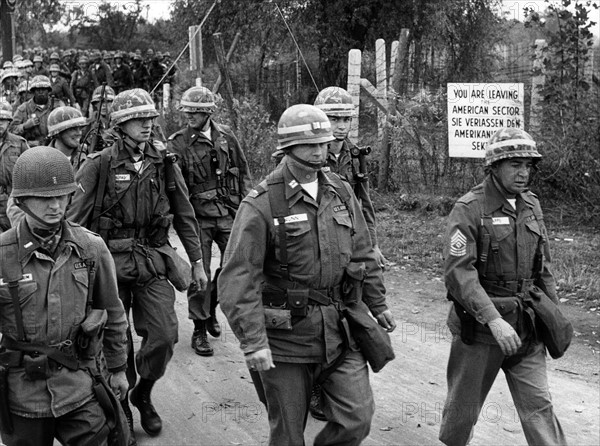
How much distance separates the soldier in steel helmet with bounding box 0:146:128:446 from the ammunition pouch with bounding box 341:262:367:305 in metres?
1.26

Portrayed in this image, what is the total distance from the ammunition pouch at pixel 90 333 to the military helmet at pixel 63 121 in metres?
3.29

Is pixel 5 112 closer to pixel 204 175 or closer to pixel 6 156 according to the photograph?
pixel 6 156

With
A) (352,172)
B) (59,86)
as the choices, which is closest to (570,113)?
(352,172)

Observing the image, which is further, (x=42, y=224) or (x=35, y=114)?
(x=35, y=114)

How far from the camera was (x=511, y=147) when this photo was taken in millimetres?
4902

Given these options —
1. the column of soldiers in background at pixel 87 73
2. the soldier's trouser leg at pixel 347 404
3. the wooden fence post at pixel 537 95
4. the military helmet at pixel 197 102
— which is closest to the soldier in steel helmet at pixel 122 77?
the column of soldiers in background at pixel 87 73

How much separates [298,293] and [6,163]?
542 cm

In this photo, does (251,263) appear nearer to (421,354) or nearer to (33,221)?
(33,221)

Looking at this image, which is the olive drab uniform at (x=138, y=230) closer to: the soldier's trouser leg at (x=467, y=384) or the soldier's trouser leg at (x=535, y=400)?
the soldier's trouser leg at (x=467, y=384)

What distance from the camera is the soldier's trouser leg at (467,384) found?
4.94 metres

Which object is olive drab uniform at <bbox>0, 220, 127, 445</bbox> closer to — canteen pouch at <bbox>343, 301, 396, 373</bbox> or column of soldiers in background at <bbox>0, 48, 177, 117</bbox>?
canteen pouch at <bbox>343, 301, 396, 373</bbox>

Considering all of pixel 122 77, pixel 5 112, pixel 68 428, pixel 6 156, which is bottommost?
pixel 68 428

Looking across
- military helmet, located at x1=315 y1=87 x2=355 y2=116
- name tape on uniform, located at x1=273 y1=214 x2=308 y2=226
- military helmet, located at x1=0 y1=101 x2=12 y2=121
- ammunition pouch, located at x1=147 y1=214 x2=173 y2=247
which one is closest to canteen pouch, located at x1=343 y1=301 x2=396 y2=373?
name tape on uniform, located at x1=273 y1=214 x2=308 y2=226

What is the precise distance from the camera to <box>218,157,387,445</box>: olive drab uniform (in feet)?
14.3
